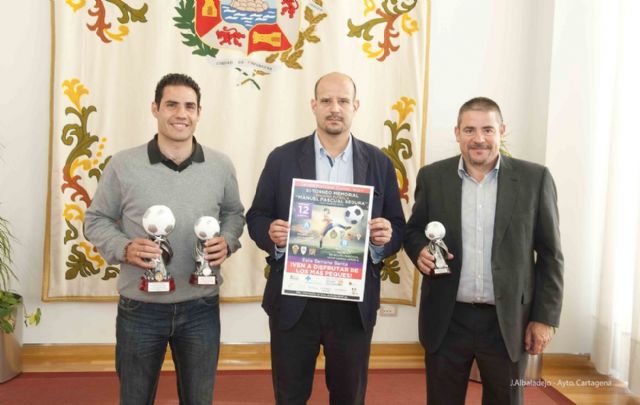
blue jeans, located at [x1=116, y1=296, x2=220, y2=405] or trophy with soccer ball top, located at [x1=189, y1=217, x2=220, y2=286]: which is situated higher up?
trophy with soccer ball top, located at [x1=189, y1=217, x2=220, y2=286]

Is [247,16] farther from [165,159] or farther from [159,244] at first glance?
[159,244]

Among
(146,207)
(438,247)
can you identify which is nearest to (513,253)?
(438,247)

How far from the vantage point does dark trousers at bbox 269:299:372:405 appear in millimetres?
2441

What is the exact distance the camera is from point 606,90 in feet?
13.1

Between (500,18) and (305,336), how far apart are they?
10.1 ft

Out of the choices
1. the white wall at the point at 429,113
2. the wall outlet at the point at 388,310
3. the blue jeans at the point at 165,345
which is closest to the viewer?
the blue jeans at the point at 165,345

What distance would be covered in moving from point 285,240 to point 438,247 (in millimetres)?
634

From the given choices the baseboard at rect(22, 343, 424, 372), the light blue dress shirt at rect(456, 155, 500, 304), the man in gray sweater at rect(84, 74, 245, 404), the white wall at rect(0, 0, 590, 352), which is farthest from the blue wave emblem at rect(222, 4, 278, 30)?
the baseboard at rect(22, 343, 424, 372)

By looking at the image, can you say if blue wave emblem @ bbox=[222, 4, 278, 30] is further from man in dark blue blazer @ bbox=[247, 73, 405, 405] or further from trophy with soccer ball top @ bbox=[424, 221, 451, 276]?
trophy with soccer ball top @ bbox=[424, 221, 451, 276]

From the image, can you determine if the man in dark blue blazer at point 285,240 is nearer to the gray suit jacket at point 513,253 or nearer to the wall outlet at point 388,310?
the gray suit jacket at point 513,253

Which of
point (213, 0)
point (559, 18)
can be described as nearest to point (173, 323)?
point (213, 0)

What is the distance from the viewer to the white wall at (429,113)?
399 centimetres

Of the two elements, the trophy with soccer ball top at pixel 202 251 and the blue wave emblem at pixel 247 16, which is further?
the blue wave emblem at pixel 247 16

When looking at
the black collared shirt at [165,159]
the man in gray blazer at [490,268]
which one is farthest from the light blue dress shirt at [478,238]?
the black collared shirt at [165,159]
